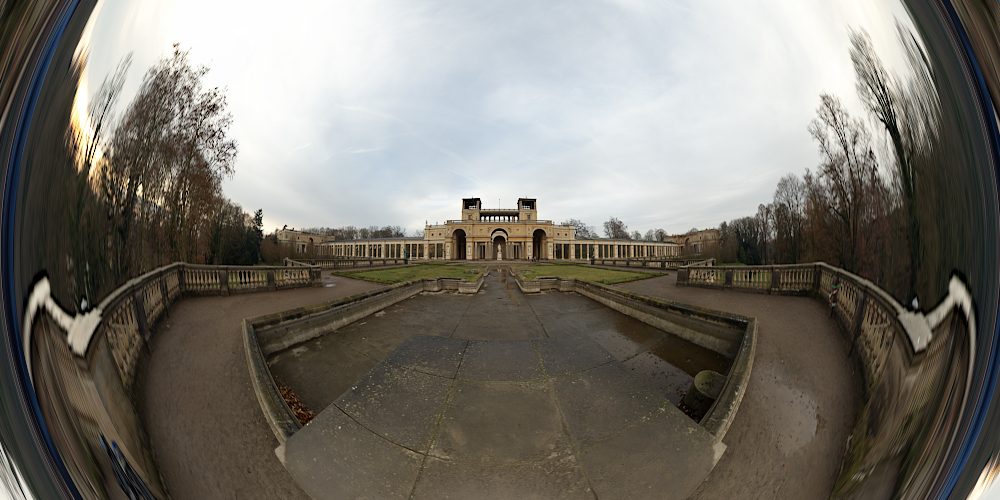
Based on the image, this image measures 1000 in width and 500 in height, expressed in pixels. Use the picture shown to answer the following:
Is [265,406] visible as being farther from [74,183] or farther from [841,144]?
[841,144]

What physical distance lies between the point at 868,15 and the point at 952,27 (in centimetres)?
20

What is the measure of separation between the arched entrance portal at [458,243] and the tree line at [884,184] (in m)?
43.8

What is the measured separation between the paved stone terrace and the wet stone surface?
0.17 feet

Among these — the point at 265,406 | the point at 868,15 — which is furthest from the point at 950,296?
the point at 265,406

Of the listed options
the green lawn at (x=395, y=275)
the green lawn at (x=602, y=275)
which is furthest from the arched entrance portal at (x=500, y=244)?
the green lawn at (x=602, y=275)

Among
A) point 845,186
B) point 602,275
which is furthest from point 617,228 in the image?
point 845,186

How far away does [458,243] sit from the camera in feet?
151

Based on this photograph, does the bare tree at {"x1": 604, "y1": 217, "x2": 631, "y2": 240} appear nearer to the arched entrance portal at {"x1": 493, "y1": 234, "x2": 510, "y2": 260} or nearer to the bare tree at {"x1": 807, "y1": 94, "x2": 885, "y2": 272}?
the bare tree at {"x1": 807, "y1": 94, "x2": 885, "y2": 272}

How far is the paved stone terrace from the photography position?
0.79 meters

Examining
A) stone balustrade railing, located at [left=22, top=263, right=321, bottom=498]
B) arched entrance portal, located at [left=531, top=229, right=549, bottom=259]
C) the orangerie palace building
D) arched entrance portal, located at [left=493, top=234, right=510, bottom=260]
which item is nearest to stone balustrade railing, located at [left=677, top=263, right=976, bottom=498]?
stone balustrade railing, located at [left=22, top=263, right=321, bottom=498]

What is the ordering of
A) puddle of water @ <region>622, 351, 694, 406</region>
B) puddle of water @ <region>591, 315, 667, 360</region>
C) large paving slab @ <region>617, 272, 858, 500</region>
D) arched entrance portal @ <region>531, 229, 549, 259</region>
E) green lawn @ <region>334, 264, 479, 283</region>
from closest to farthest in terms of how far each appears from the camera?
large paving slab @ <region>617, 272, 858, 500</region> < puddle of water @ <region>622, 351, 694, 406</region> < puddle of water @ <region>591, 315, 667, 360</region> < green lawn @ <region>334, 264, 479, 283</region> < arched entrance portal @ <region>531, 229, 549, 259</region>

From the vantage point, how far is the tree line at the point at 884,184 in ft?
2.37

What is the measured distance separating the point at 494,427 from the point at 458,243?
4570 cm

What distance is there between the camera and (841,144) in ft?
2.86
